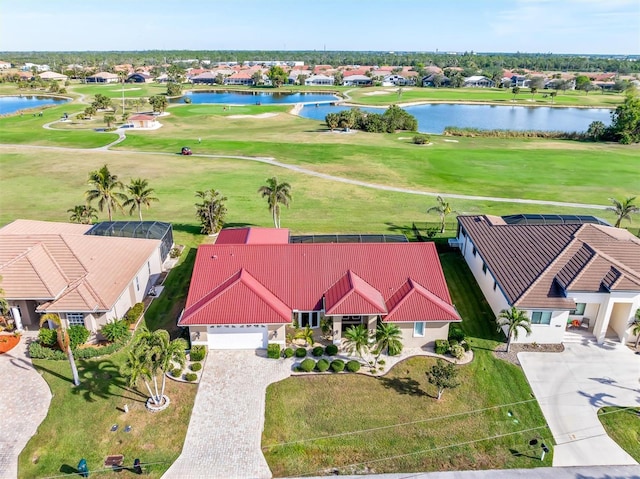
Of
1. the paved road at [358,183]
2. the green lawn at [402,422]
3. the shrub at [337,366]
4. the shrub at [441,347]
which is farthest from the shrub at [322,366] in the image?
the paved road at [358,183]

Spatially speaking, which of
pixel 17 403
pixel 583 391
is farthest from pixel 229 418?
pixel 583 391

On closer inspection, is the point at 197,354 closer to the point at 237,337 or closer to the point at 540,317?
the point at 237,337

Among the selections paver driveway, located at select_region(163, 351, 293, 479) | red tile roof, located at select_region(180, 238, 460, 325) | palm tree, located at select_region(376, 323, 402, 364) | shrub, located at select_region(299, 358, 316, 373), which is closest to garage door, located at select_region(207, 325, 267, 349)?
paver driveway, located at select_region(163, 351, 293, 479)

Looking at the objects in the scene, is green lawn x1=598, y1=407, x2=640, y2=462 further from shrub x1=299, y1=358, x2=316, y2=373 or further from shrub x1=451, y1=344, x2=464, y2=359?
shrub x1=299, y1=358, x2=316, y2=373

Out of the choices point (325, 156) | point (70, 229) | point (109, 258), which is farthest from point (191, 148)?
point (109, 258)

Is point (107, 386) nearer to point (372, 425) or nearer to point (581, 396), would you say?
point (372, 425)

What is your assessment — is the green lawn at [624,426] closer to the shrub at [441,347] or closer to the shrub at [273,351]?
the shrub at [441,347]
